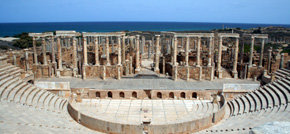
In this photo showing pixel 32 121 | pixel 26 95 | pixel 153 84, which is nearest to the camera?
pixel 32 121

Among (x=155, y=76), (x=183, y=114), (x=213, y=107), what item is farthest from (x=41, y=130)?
(x=155, y=76)

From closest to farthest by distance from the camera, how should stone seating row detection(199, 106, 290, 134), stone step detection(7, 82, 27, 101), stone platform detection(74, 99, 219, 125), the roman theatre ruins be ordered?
stone seating row detection(199, 106, 290, 134)
the roman theatre ruins
stone step detection(7, 82, 27, 101)
stone platform detection(74, 99, 219, 125)

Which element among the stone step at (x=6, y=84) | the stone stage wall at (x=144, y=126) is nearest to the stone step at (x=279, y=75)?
the stone stage wall at (x=144, y=126)

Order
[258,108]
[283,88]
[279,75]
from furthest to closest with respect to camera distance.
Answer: [279,75], [283,88], [258,108]

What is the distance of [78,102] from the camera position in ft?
60.9

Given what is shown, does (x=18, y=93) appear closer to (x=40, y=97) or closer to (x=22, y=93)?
(x=22, y=93)

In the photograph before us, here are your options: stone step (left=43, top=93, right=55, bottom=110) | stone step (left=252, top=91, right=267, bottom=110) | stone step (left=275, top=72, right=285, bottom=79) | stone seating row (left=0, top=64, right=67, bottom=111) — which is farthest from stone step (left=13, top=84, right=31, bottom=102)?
stone step (left=275, top=72, right=285, bottom=79)

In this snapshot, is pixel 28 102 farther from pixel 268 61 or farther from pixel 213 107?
pixel 268 61

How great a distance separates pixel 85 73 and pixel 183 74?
379 inches

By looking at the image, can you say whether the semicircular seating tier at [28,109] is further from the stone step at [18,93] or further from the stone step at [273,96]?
the stone step at [273,96]

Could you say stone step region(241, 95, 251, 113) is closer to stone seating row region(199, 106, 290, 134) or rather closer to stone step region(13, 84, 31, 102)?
stone seating row region(199, 106, 290, 134)

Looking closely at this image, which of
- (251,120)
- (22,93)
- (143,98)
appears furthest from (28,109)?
(251,120)

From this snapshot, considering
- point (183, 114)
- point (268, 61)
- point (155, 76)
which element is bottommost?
point (183, 114)

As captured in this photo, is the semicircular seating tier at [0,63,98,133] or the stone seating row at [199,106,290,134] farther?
the stone seating row at [199,106,290,134]
